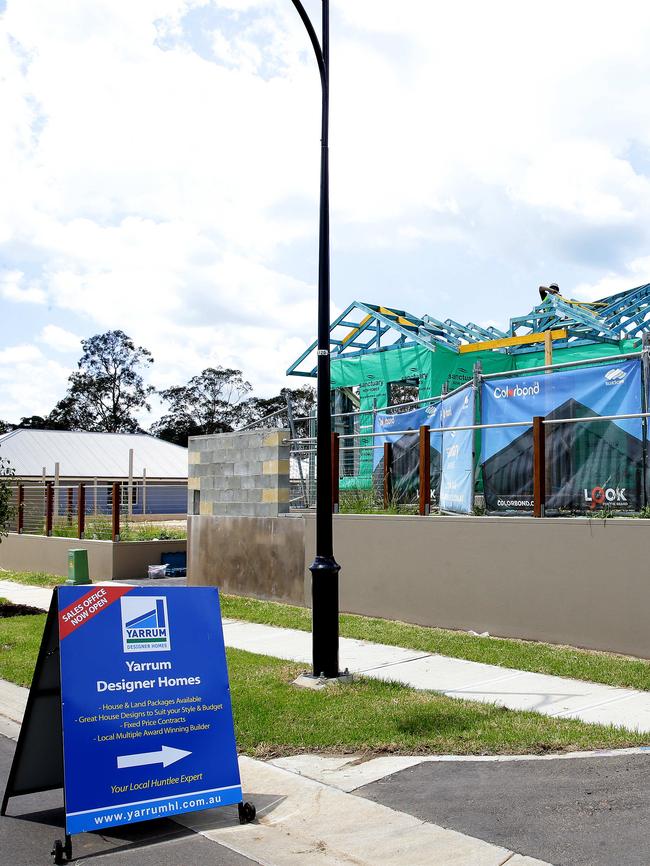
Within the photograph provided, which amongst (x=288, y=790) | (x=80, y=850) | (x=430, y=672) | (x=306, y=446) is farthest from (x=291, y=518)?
(x=80, y=850)

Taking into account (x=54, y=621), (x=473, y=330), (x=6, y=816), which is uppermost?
(x=473, y=330)

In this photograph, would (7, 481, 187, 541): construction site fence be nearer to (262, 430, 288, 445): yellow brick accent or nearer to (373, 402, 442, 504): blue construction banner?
(262, 430, 288, 445): yellow brick accent

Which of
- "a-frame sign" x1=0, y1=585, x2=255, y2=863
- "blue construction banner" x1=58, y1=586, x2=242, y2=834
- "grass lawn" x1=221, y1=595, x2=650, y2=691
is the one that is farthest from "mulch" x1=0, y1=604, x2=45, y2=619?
"blue construction banner" x1=58, y1=586, x2=242, y2=834

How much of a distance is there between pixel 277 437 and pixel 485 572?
480 centimetres

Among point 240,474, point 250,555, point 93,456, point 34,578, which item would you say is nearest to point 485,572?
point 250,555

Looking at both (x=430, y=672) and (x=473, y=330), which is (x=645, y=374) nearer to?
(x=430, y=672)

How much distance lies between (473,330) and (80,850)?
1875 cm

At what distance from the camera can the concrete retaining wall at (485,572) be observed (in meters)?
9.65

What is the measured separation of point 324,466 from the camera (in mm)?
8422

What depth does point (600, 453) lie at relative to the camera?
33.2 ft

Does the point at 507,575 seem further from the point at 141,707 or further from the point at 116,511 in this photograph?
the point at 116,511

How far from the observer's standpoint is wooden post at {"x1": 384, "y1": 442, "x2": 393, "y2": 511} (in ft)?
43.5

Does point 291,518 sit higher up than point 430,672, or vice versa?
point 291,518

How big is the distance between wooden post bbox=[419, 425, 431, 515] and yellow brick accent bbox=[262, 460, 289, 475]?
2.97 metres
